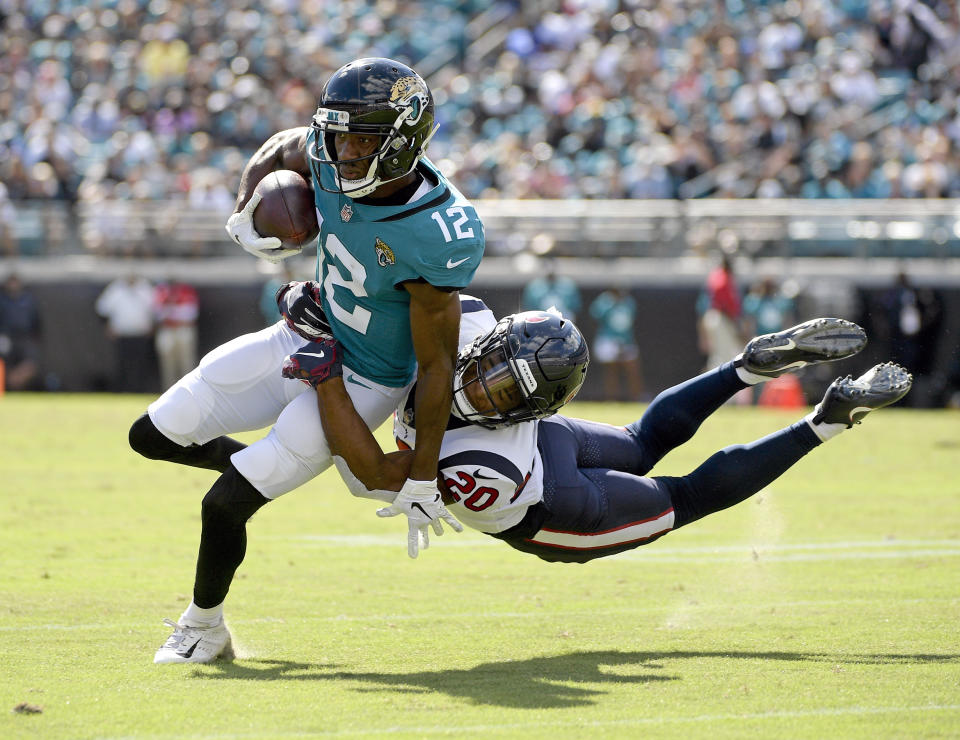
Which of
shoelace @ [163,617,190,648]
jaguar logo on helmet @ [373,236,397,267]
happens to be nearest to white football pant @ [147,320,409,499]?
jaguar logo on helmet @ [373,236,397,267]

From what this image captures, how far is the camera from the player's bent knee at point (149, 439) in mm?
4922

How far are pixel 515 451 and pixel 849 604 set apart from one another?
1.64m

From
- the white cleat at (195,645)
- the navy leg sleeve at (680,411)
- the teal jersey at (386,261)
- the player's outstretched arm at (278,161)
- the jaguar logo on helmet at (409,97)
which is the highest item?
the jaguar logo on helmet at (409,97)

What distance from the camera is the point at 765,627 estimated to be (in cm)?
504

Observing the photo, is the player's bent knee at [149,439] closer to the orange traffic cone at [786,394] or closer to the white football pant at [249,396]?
the white football pant at [249,396]

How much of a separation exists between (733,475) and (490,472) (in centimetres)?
93

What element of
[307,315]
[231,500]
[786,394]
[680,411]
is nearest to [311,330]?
[307,315]

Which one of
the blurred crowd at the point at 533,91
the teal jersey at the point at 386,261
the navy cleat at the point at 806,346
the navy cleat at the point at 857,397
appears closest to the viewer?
the teal jersey at the point at 386,261

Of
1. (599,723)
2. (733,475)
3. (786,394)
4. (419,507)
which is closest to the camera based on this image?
(599,723)

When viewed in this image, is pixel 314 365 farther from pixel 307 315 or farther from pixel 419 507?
pixel 419 507

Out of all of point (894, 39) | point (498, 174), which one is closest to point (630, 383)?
point (498, 174)

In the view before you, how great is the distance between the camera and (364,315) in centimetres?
468

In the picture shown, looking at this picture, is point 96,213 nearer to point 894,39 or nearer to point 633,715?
point 894,39

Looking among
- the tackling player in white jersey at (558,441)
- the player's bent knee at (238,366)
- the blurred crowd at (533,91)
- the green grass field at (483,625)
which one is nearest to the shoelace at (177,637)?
the green grass field at (483,625)
